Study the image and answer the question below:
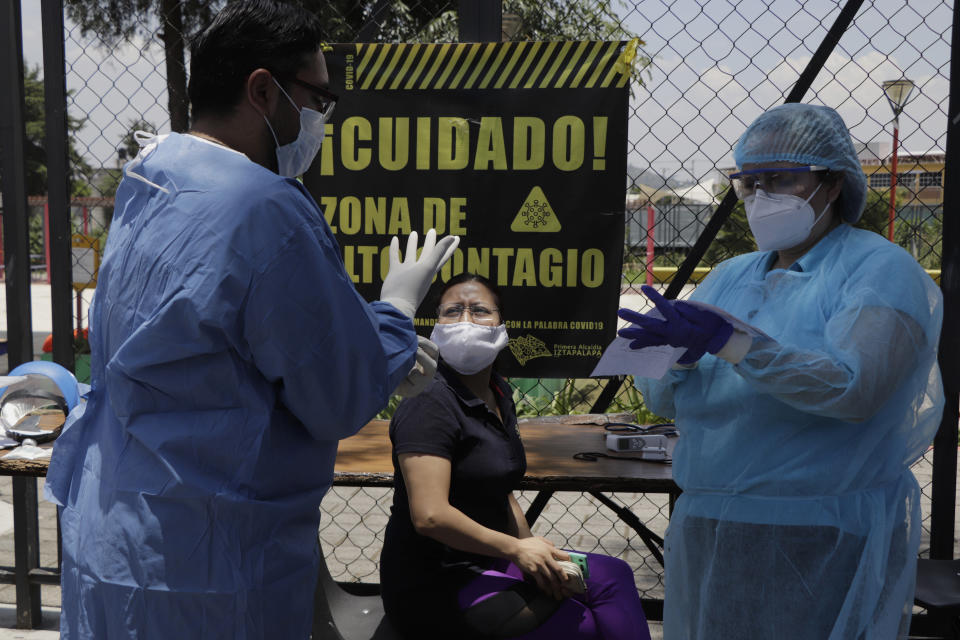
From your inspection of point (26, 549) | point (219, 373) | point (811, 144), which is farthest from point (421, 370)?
point (26, 549)

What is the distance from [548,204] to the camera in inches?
125

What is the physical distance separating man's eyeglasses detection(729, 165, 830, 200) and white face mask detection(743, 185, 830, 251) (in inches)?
0.7

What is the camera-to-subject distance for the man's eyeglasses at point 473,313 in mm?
2510

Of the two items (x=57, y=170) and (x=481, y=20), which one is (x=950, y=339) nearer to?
(x=481, y=20)

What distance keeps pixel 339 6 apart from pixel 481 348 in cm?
637

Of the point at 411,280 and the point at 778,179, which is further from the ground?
the point at 778,179

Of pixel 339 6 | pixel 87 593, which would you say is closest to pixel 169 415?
pixel 87 593

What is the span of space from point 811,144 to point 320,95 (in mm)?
1028

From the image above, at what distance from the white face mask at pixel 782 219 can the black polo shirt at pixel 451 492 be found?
0.82 meters

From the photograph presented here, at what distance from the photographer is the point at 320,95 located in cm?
157

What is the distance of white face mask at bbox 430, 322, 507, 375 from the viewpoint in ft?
7.93

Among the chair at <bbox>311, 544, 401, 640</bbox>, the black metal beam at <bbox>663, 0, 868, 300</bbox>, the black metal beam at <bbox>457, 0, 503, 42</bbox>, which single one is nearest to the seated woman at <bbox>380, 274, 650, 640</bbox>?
the chair at <bbox>311, 544, 401, 640</bbox>

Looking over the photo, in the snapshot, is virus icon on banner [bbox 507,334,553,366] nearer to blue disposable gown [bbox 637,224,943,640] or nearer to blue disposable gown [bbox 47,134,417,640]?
blue disposable gown [bbox 637,224,943,640]

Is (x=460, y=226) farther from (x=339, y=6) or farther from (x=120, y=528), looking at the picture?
(x=339, y=6)
